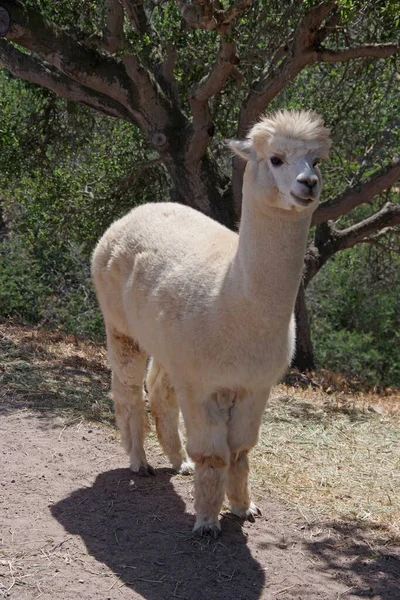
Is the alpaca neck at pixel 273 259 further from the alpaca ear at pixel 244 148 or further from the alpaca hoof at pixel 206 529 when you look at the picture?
the alpaca hoof at pixel 206 529

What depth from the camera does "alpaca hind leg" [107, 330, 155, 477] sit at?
18.0ft

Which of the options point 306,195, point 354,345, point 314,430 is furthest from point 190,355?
point 354,345

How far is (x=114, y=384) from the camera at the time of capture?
5.60m

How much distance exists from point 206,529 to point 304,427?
2689 mm

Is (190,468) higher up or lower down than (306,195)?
lower down

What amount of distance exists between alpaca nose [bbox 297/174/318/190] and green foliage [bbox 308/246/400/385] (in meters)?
11.3

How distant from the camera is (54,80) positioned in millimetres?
8305

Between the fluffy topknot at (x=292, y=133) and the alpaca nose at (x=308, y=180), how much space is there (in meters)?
0.28

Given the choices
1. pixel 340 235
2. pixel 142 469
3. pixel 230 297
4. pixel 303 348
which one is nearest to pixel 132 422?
pixel 142 469

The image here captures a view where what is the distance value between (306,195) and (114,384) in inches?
93.8

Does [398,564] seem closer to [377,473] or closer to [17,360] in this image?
[377,473]

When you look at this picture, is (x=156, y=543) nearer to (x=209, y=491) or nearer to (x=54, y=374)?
(x=209, y=491)

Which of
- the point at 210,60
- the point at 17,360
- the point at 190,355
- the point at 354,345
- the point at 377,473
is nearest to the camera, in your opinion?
the point at 190,355

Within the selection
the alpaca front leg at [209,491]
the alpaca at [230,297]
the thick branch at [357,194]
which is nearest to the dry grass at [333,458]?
the alpaca at [230,297]
